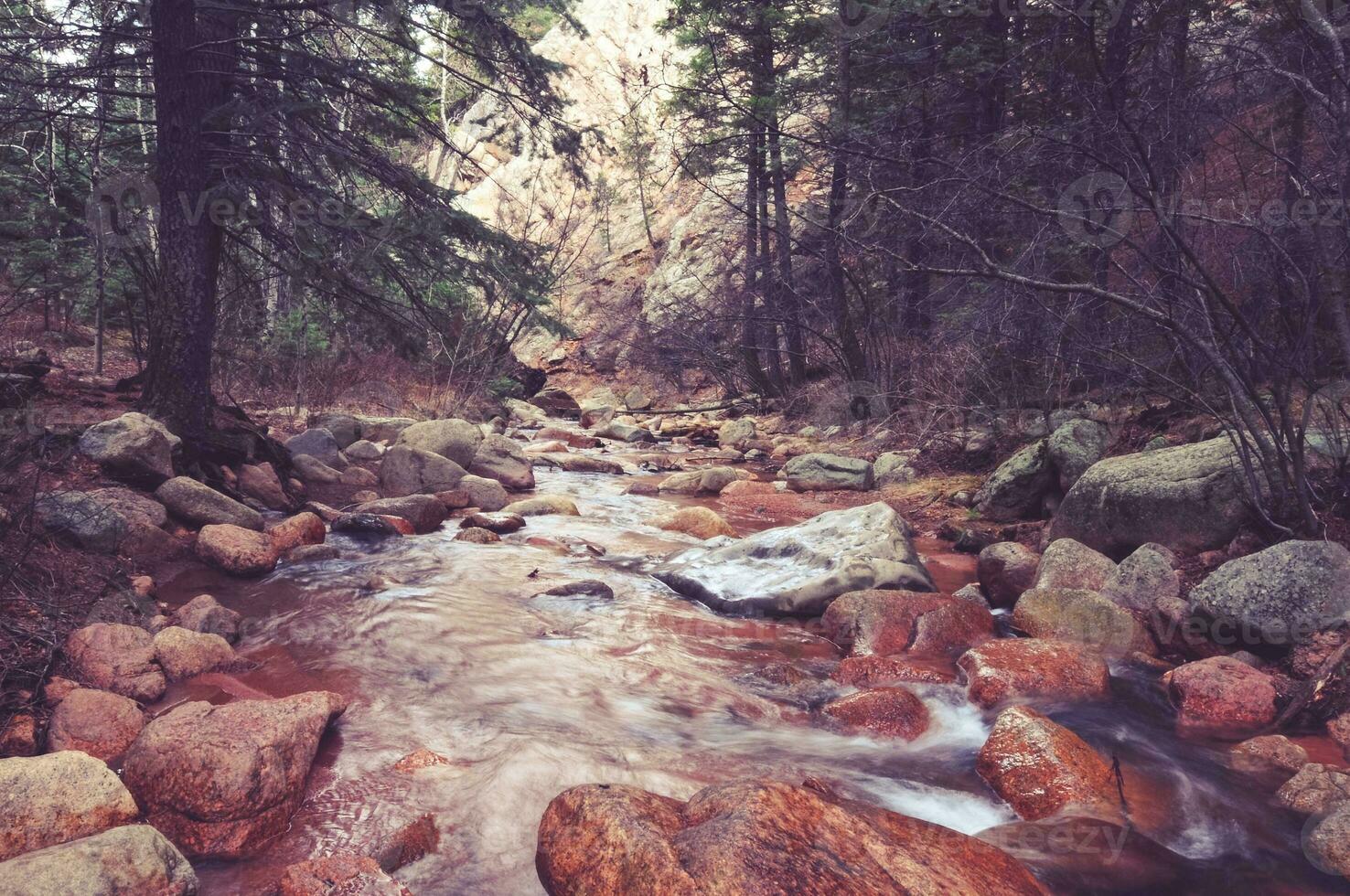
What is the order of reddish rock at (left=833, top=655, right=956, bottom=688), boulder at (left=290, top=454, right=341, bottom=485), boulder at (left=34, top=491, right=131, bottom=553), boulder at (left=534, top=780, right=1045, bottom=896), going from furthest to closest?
1. boulder at (left=290, top=454, right=341, bottom=485)
2. boulder at (left=34, top=491, right=131, bottom=553)
3. reddish rock at (left=833, top=655, right=956, bottom=688)
4. boulder at (left=534, top=780, right=1045, bottom=896)

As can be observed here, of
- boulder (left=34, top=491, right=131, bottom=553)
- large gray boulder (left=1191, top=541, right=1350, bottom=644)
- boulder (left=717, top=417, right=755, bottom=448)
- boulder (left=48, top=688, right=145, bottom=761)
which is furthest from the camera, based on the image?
boulder (left=717, top=417, right=755, bottom=448)

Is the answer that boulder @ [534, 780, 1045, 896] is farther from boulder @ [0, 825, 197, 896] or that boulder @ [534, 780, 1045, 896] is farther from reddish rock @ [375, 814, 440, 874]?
boulder @ [0, 825, 197, 896]

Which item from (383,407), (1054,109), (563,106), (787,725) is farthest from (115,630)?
(383,407)

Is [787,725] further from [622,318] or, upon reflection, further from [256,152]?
[622,318]

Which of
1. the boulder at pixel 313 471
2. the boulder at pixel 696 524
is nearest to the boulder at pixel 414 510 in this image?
the boulder at pixel 313 471

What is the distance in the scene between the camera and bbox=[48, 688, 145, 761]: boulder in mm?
2736

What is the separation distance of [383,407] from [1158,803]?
41.4 ft

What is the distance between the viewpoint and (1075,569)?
195 inches

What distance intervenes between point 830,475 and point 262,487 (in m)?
6.13

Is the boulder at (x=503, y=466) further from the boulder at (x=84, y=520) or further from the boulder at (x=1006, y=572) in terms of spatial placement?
the boulder at (x=1006, y=572)

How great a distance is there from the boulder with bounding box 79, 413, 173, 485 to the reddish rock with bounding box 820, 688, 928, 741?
188 inches

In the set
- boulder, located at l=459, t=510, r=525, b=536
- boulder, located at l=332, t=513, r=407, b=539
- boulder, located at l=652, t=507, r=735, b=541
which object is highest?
boulder, located at l=332, t=513, r=407, b=539
